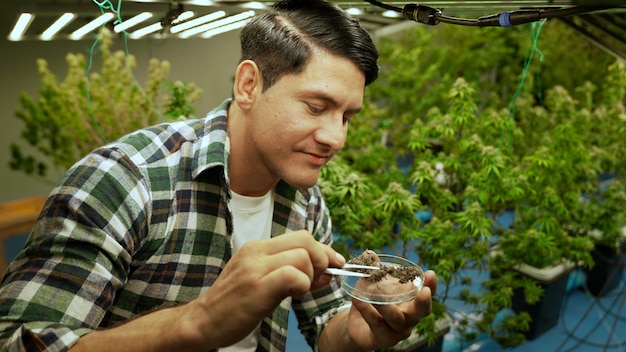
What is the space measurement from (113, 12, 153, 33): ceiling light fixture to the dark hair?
380mm

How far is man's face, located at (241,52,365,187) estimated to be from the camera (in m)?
1.34

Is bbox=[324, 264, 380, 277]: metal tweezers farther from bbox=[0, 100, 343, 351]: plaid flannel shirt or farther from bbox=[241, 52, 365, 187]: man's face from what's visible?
bbox=[0, 100, 343, 351]: plaid flannel shirt

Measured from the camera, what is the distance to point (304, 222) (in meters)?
1.82

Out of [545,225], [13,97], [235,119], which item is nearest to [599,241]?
[545,225]

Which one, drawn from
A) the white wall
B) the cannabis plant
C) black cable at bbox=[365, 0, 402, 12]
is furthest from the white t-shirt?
the white wall

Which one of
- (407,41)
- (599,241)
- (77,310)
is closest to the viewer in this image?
(77,310)

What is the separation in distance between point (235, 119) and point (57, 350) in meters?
0.85

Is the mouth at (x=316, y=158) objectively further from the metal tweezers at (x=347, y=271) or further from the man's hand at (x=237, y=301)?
the man's hand at (x=237, y=301)

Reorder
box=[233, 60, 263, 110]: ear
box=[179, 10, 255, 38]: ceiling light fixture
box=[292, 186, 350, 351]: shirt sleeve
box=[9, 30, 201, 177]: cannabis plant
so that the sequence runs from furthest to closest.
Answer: box=[9, 30, 201, 177]: cannabis plant, box=[292, 186, 350, 351]: shirt sleeve, box=[179, 10, 255, 38]: ceiling light fixture, box=[233, 60, 263, 110]: ear

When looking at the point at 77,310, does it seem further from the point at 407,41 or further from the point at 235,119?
the point at 407,41

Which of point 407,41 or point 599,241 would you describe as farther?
point 407,41

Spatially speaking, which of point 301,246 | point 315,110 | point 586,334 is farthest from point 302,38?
point 586,334

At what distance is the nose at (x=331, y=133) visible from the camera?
1.35 metres

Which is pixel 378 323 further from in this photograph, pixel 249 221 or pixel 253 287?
pixel 253 287
